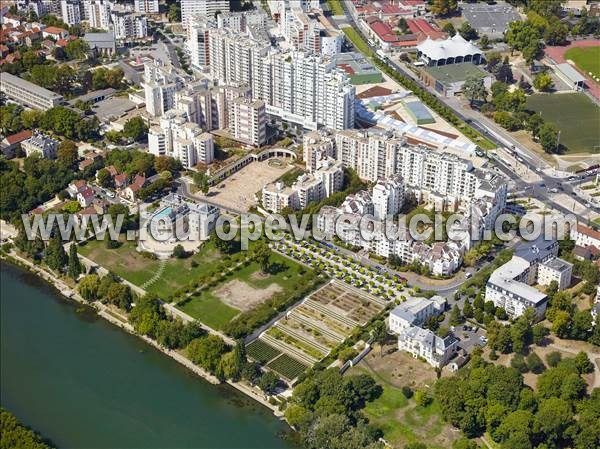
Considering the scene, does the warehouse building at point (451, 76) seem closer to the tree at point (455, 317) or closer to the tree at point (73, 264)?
the tree at point (455, 317)

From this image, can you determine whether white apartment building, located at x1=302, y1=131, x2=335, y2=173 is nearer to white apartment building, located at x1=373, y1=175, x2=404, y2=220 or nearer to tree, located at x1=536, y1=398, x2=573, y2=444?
white apartment building, located at x1=373, y1=175, x2=404, y2=220

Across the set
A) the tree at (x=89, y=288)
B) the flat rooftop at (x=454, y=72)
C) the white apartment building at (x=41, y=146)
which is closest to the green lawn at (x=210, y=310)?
the tree at (x=89, y=288)

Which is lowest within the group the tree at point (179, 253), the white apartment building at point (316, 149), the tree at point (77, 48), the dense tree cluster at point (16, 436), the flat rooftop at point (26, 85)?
the dense tree cluster at point (16, 436)

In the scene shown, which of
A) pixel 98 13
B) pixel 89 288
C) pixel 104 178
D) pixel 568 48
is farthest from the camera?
pixel 98 13

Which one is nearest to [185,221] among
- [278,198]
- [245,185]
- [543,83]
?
[278,198]

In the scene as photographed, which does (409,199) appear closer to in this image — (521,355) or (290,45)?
(521,355)

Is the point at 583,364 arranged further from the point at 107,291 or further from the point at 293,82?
the point at 293,82

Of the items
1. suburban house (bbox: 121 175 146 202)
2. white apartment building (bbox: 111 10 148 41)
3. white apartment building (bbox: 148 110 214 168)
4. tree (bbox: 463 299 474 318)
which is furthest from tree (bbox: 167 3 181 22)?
tree (bbox: 463 299 474 318)
